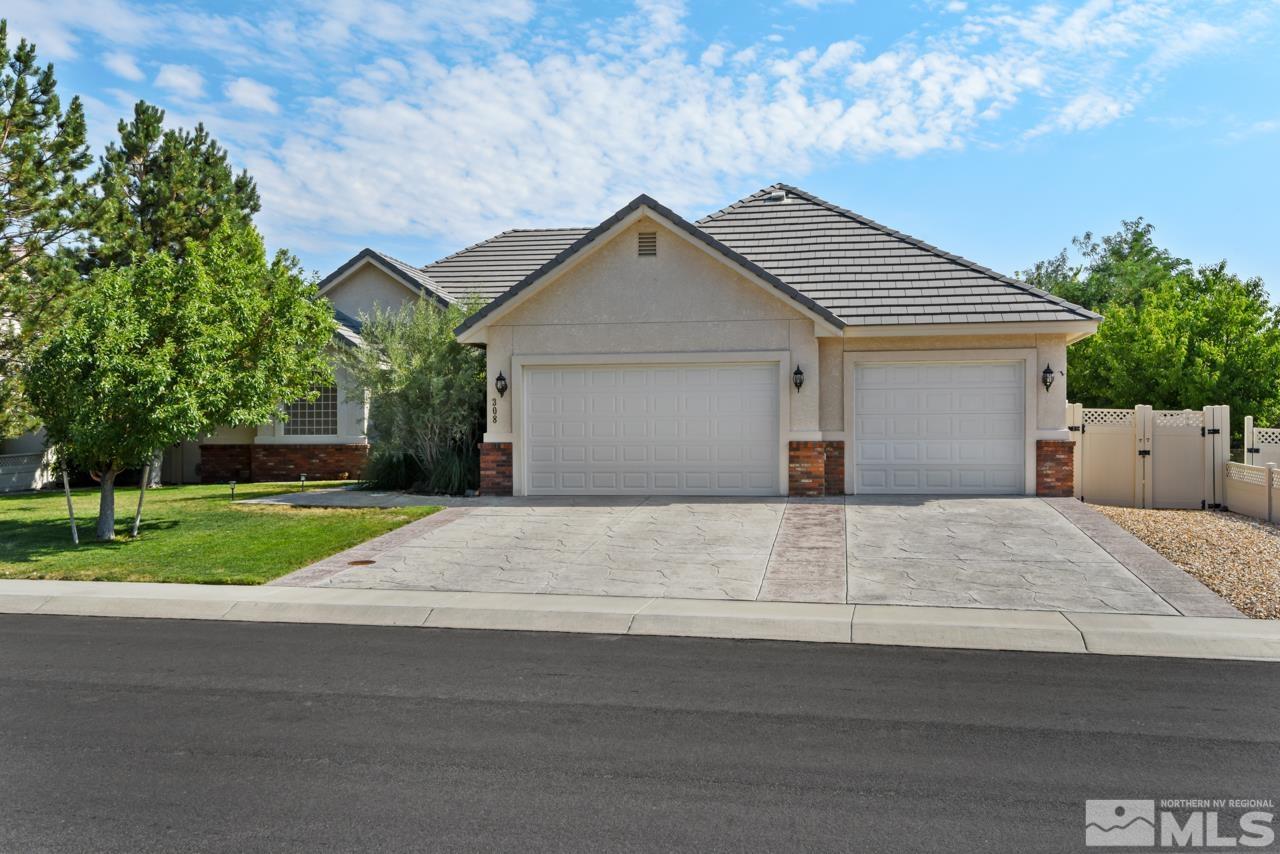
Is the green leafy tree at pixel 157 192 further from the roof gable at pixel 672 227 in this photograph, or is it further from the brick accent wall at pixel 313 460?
the roof gable at pixel 672 227

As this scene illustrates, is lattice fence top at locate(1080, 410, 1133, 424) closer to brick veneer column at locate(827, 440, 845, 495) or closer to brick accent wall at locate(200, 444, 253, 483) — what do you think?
brick veneer column at locate(827, 440, 845, 495)

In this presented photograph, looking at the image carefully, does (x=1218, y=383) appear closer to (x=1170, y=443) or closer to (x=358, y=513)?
(x=1170, y=443)

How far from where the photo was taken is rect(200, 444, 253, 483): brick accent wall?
73.8ft

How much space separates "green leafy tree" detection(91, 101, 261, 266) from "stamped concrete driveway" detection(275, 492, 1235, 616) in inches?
498

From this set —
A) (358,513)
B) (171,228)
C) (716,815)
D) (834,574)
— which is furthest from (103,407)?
(171,228)

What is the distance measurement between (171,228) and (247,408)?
1167 centimetres

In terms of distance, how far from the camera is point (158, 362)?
1241 centimetres

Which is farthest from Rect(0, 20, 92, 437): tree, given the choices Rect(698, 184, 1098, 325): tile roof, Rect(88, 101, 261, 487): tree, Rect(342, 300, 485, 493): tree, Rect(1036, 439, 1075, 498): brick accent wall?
Rect(1036, 439, 1075, 498): brick accent wall

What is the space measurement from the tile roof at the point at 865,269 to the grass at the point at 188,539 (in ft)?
27.0

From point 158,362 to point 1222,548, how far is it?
45.9ft

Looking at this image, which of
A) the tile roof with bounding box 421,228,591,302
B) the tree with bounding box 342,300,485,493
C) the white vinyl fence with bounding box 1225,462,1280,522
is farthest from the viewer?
the tile roof with bounding box 421,228,591,302

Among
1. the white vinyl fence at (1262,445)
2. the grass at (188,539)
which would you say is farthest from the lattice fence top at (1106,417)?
the grass at (188,539)

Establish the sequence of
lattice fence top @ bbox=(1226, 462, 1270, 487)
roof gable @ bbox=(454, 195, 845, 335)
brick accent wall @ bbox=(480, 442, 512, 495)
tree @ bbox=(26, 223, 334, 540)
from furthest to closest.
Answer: brick accent wall @ bbox=(480, 442, 512, 495), roof gable @ bbox=(454, 195, 845, 335), lattice fence top @ bbox=(1226, 462, 1270, 487), tree @ bbox=(26, 223, 334, 540)

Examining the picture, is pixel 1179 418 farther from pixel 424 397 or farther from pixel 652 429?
pixel 424 397
